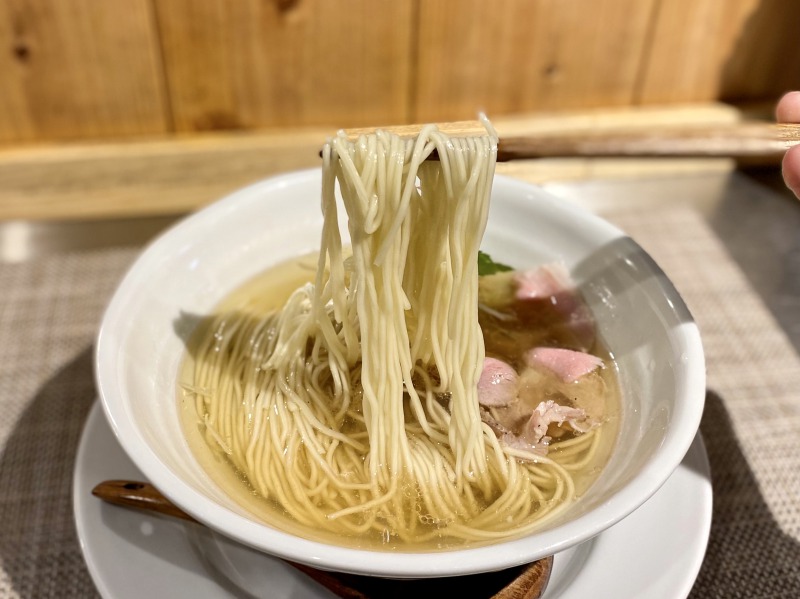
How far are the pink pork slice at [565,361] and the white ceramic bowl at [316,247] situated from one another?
0.06 meters

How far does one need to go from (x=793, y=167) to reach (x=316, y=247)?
0.99m

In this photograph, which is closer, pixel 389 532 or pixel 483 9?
pixel 389 532

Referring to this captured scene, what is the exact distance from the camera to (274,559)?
129cm

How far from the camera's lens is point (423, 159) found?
46.4 inches

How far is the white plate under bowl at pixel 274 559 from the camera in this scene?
1.20 metres

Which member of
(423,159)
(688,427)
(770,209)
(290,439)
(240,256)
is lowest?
(770,209)

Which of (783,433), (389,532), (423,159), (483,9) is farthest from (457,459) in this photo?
(483,9)

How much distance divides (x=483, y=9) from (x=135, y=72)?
1.15m

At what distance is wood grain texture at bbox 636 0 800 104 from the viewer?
262cm

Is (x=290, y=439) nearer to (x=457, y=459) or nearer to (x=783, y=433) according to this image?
(x=457, y=459)

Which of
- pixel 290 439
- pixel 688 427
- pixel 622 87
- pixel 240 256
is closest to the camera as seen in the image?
pixel 688 427

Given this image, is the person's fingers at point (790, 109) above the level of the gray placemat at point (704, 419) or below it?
above

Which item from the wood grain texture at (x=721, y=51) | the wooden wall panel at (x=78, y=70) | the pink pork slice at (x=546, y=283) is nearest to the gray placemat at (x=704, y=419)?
the pink pork slice at (x=546, y=283)

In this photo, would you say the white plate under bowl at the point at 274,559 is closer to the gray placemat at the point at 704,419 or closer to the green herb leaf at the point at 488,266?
the gray placemat at the point at 704,419
